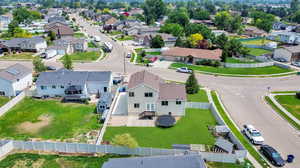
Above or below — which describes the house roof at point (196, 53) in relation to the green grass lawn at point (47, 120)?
above

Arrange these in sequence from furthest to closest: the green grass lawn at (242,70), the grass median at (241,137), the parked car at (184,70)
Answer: the green grass lawn at (242,70) → the parked car at (184,70) → the grass median at (241,137)

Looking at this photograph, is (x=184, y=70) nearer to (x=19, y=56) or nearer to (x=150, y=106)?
(x=150, y=106)

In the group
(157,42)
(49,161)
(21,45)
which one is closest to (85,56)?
(21,45)

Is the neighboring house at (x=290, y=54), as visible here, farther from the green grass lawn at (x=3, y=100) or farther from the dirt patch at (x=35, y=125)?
the green grass lawn at (x=3, y=100)

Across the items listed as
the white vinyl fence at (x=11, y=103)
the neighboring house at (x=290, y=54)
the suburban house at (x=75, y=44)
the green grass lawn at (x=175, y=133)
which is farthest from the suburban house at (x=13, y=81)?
the neighboring house at (x=290, y=54)

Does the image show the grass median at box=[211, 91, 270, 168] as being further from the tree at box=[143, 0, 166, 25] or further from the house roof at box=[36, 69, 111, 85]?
the tree at box=[143, 0, 166, 25]

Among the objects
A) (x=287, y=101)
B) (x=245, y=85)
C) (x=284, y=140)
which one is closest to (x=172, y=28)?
(x=245, y=85)

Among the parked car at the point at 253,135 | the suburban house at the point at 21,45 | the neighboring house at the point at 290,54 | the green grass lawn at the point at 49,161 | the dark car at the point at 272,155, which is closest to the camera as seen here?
the dark car at the point at 272,155

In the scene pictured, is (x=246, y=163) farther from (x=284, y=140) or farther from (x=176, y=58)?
(x=176, y=58)

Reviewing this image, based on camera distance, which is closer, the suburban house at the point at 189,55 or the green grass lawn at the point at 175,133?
the green grass lawn at the point at 175,133
